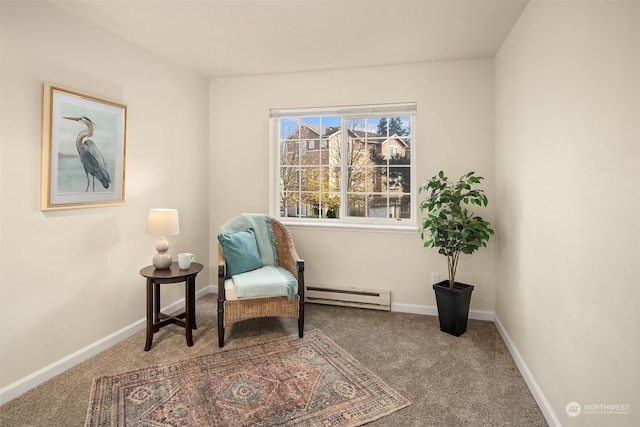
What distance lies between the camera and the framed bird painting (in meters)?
2.27

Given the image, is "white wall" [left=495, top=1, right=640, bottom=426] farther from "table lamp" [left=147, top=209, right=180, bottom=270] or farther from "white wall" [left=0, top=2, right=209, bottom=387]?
"white wall" [left=0, top=2, right=209, bottom=387]

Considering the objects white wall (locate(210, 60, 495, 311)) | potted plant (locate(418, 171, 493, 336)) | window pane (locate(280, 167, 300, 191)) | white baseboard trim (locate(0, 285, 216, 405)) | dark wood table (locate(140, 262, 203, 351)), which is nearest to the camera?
white baseboard trim (locate(0, 285, 216, 405))

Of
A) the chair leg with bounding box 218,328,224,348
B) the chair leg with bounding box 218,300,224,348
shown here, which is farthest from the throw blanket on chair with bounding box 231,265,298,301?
the chair leg with bounding box 218,328,224,348

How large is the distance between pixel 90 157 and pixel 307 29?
1937 mm

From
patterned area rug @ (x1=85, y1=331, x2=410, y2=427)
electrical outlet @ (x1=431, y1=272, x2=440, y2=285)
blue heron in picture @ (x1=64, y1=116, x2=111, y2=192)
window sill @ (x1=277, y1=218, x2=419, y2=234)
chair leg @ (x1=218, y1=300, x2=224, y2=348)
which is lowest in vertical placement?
patterned area rug @ (x1=85, y1=331, x2=410, y2=427)

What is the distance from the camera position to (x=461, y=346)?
9.11 ft

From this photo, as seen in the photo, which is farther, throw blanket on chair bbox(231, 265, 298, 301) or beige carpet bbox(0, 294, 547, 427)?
throw blanket on chair bbox(231, 265, 298, 301)

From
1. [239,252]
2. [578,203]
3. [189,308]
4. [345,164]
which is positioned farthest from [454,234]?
[189,308]

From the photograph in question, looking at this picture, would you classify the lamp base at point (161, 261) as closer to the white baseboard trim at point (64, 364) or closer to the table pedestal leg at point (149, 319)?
the table pedestal leg at point (149, 319)

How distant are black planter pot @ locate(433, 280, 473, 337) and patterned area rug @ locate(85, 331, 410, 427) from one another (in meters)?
1.00

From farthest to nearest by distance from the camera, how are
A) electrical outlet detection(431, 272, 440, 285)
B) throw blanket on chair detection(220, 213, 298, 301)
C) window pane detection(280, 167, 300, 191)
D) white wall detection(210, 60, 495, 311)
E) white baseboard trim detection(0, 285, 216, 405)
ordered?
window pane detection(280, 167, 300, 191)
electrical outlet detection(431, 272, 440, 285)
white wall detection(210, 60, 495, 311)
throw blanket on chair detection(220, 213, 298, 301)
white baseboard trim detection(0, 285, 216, 405)

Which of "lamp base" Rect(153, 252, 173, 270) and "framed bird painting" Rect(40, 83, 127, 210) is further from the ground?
"framed bird painting" Rect(40, 83, 127, 210)

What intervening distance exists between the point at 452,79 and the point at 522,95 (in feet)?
3.47

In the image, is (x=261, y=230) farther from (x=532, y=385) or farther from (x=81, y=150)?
(x=532, y=385)
